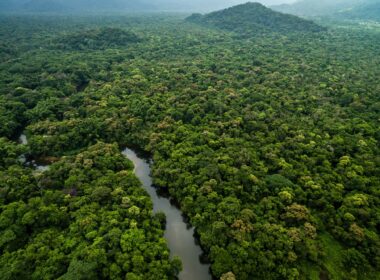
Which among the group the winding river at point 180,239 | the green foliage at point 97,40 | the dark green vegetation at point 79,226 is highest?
the dark green vegetation at point 79,226

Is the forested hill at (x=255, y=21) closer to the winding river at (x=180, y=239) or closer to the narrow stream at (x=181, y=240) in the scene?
the winding river at (x=180, y=239)

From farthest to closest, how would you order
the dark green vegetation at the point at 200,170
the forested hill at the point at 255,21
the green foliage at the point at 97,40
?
the forested hill at the point at 255,21 → the green foliage at the point at 97,40 → the dark green vegetation at the point at 200,170

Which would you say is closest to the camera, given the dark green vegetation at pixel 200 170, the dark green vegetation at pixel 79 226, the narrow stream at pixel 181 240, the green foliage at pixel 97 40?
the dark green vegetation at pixel 79 226

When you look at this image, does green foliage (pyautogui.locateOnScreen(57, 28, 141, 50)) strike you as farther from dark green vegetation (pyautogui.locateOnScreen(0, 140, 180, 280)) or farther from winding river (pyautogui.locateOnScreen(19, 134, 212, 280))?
dark green vegetation (pyautogui.locateOnScreen(0, 140, 180, 280))

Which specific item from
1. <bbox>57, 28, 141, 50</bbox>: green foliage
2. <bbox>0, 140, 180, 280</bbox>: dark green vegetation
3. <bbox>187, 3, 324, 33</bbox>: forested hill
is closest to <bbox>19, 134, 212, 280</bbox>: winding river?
<bbox>0, 140, 180, 280</bbox>: dark green vegetation

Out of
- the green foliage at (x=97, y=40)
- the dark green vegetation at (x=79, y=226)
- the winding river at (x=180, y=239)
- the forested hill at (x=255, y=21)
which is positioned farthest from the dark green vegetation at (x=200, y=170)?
the forested hill at (x=255, y=21)

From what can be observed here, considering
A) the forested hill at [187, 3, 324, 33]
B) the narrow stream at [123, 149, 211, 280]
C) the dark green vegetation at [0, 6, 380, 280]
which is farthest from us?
the forested hill at [187, 3, 324, 33]

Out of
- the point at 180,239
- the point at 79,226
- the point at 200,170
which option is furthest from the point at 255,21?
the point at 79,226

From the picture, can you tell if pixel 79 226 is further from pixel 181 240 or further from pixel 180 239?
pixel 181 240
